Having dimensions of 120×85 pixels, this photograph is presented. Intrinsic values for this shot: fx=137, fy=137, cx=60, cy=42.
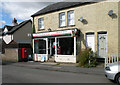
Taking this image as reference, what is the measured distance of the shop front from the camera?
14.4 metres

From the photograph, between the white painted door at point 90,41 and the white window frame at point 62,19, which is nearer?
the white painted door at point 90,41

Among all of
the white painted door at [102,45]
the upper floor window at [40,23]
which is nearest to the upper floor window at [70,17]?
the white painted door at [102,45]

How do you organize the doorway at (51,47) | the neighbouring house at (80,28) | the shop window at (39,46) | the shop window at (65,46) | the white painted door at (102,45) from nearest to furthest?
the neighbouring house at (80,28)
the white painted door at (102,45)
the shop window at (65,46)
the doorway at (51,47)
the shop window at (39,46)

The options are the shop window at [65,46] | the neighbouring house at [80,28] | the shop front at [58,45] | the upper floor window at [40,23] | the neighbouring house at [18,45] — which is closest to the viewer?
the neighbouring house at [80,28]

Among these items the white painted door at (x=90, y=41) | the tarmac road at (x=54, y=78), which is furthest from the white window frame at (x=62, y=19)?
the tarmac road at (x=54, y=78)

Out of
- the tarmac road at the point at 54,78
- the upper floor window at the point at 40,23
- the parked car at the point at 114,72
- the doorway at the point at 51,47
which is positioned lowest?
the tarmac road at the point at 54,78

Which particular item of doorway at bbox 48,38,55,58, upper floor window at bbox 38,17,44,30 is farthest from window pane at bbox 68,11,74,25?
upper floor window at bbox 38,17,44,30

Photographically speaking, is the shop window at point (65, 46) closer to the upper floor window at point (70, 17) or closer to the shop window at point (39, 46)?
the upper floor window at point (70, 17)

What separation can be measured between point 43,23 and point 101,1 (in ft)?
26.5

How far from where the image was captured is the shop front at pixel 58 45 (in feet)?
47.3

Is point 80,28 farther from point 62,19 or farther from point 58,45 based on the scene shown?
point 58,45

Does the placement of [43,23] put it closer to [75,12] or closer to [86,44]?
[75,12]

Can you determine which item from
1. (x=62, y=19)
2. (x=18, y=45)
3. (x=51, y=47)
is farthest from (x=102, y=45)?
(x=18, y=45)

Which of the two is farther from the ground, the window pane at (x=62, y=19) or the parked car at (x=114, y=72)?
the window pane at (x=62, y=19)
